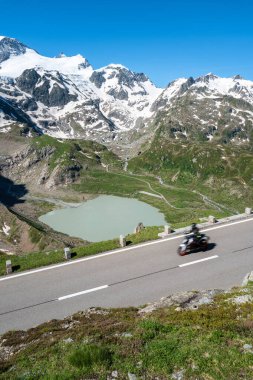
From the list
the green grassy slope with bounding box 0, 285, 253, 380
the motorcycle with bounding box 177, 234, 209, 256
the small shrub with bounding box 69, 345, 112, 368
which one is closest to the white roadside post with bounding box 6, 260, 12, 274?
the green grassy slope with bounding box 0, 285, 253, 380

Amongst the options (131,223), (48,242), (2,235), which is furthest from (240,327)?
(131,223)

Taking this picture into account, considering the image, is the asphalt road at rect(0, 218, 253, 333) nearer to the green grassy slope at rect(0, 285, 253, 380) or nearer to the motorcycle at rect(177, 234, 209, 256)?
the motorcycle at rect(177, 234, 209, 256)

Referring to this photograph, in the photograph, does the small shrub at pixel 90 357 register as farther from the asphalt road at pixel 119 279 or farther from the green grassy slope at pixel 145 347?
the asphalt road at pixel 119 279

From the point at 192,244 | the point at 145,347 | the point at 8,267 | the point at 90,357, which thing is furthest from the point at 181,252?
the point at 90,357

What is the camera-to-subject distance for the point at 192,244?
113 feet

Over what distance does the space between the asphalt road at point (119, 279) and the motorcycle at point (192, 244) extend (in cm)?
55

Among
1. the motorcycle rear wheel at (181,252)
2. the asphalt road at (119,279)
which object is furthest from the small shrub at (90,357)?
the motorcycle rear wheel at (181,252)

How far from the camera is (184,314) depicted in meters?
19.2

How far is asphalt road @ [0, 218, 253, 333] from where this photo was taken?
2678 centimetres

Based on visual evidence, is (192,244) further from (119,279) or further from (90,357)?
(90,357)

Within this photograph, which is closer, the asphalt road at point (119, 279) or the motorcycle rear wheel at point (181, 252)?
the asphalt road at point (119, 279)

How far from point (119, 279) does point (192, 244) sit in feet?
28.7

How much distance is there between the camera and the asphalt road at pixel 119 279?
87.9 feet

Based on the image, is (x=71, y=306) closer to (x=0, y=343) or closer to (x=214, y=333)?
(x=0, y=343)
